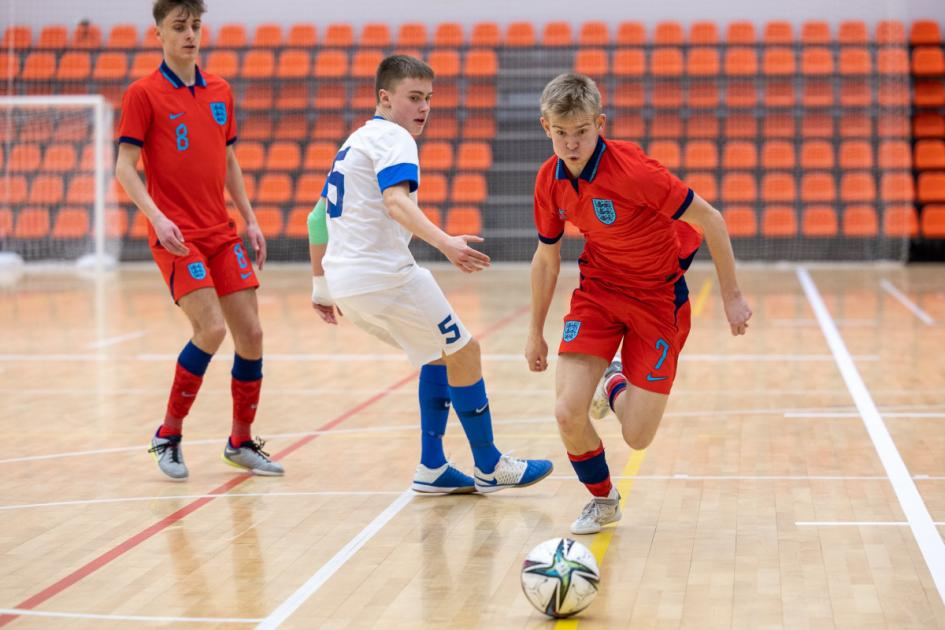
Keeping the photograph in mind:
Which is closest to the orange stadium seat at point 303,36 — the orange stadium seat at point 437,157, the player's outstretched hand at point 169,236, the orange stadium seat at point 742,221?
the orange stadium seat at point 437,157

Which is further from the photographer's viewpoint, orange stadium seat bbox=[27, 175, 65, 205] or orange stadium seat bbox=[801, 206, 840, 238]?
orange stadium seat bbox=[27, 175, 65, 205]

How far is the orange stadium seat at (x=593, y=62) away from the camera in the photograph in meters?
17.2

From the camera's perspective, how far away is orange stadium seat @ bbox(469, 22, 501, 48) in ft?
58.3

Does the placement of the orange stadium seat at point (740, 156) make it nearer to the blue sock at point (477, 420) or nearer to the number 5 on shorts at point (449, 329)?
the blue sock at point (477, 420)

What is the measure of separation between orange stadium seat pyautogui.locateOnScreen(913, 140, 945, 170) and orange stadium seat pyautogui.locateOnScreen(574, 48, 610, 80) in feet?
14.3

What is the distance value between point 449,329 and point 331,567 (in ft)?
3.31

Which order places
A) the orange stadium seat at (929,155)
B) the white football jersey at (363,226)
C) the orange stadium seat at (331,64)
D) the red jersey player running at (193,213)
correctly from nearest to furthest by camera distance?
the white football jersey at (363,226) → the red jersey player running at (193,213) → the orange stadium seat at (929,155) → the orange stadium seat at (331,64)

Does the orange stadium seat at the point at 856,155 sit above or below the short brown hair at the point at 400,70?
above

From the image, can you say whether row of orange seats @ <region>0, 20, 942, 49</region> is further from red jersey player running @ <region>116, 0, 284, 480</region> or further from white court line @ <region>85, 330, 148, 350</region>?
red jersey player running @ <region>116, 0, 284, 480</region>

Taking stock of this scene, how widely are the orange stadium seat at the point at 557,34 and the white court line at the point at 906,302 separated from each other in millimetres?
6062

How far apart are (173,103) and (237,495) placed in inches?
60.8

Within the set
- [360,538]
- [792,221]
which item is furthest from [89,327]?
[792,221]

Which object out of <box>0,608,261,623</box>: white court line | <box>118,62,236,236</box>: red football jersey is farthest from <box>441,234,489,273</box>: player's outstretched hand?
<box>118,62,236,236</box>: red football jersey

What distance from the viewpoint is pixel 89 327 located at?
10234 mm
